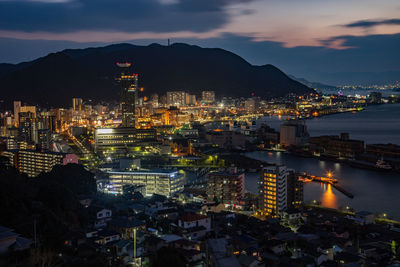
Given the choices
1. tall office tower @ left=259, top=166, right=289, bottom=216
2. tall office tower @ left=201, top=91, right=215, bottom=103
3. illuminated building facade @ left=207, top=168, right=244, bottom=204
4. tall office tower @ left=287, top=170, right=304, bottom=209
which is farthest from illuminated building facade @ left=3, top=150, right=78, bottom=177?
tall office tower @ left=201, top=91, right=215, bottom=103

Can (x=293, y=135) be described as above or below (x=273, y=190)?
above

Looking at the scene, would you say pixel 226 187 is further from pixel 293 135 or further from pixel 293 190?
pixel 293 135

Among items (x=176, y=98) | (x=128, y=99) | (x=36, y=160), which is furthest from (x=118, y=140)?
(x=176, y=98)

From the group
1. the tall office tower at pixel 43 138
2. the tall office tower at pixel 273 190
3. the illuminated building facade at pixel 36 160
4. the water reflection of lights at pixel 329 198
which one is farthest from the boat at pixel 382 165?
the tall office tower at pixel 43 138

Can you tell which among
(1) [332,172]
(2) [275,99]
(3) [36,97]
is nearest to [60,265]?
(1) [332,172]

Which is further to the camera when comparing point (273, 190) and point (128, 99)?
point (128, 99)

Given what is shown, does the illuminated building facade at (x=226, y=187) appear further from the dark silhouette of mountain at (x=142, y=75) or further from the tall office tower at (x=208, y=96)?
the tall office tower at (x=208, y=96)
